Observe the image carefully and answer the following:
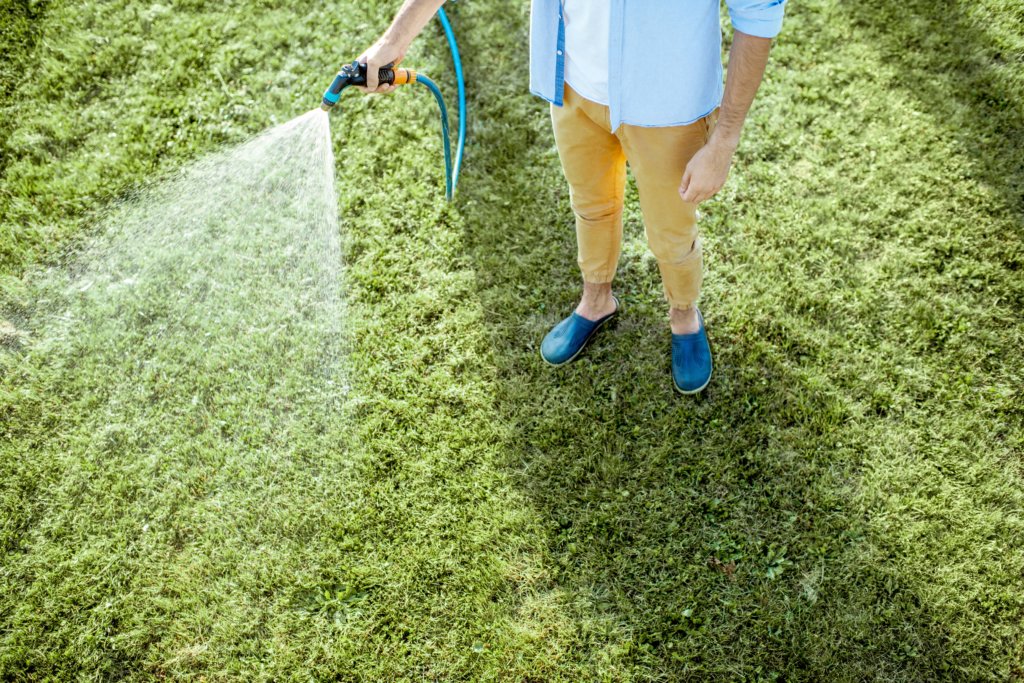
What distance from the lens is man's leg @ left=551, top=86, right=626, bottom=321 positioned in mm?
2330

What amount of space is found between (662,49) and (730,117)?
26 cm

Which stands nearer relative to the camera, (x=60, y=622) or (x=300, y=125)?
(x=60, y=622)

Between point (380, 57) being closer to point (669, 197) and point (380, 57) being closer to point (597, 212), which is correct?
point (597, 212)

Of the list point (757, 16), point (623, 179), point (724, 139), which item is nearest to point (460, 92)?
point (623, 179)

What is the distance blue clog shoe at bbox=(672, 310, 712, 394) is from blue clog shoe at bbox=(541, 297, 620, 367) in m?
0.36

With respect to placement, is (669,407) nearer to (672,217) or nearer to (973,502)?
(672,217)

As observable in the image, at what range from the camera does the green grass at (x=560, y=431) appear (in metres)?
2.53

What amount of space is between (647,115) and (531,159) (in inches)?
67.6

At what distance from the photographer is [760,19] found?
180 centimetres

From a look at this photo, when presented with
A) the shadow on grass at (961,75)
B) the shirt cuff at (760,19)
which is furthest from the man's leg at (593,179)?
the shadow on grass at (961,75)

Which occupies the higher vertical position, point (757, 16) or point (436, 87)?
point (757, 16)

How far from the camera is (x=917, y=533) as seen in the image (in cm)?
260

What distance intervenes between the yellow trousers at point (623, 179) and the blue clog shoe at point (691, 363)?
0.17 m

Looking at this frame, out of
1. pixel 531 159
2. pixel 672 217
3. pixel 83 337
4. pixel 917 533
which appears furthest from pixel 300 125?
pixel 917 533
